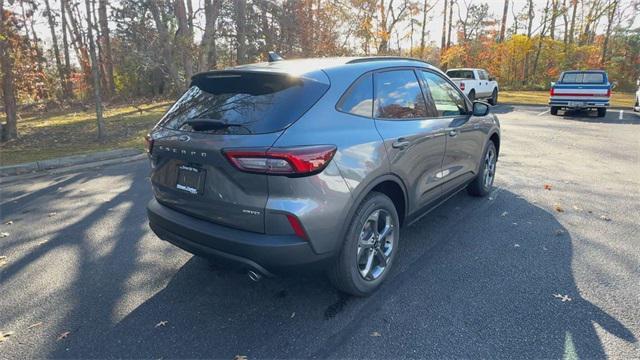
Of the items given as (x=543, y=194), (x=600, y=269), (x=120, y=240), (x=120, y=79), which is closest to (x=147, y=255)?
(x=120, y=240)

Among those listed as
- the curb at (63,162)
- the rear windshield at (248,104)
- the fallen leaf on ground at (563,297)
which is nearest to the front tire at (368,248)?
the rear windshield at (248,104)

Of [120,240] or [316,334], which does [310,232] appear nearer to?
[316,334]

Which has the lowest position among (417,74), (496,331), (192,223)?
(496,331)

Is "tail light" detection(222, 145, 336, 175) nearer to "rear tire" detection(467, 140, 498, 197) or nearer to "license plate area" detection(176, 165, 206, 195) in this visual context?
"license plate area" detection(176, 165, 206, 195)

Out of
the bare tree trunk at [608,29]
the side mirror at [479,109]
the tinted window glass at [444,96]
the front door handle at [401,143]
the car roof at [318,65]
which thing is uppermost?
the bare tree trunk at [608,29]

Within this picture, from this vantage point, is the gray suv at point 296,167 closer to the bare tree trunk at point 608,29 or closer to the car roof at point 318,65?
the car roof at point 318,65

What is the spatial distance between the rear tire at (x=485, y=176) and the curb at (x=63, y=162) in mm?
6999

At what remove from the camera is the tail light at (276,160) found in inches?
88.8

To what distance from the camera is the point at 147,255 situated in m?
3.66

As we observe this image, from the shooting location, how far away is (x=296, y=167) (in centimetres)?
228

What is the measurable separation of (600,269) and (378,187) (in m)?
2.12

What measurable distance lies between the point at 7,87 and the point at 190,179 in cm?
1032

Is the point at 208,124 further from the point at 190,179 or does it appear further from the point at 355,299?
the point at 355,299

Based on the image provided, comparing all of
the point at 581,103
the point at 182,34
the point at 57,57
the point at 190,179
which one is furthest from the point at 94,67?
the point at 57,57
